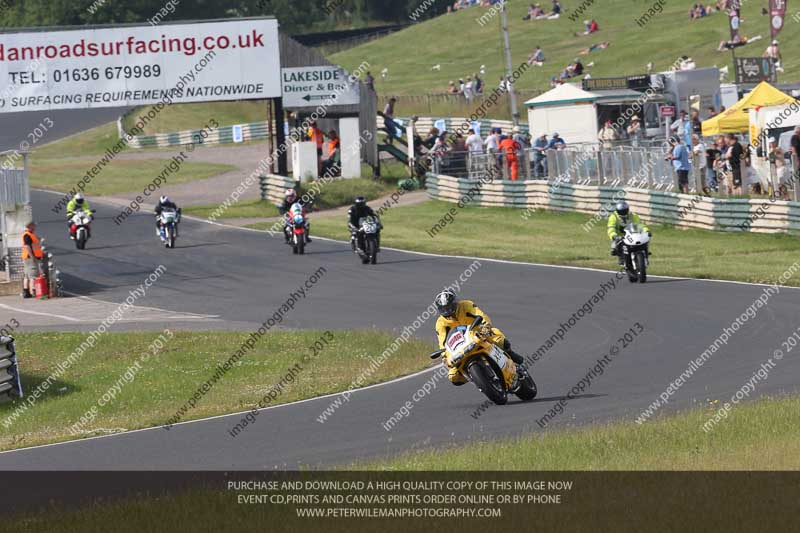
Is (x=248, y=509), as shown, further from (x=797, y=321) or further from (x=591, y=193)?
(x=591, y=193)

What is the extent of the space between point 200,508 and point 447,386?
6538mm

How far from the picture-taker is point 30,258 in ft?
90.0

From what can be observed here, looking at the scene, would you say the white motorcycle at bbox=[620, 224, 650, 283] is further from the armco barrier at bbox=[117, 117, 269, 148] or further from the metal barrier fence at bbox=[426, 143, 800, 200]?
the armco barrier at bbox=[117, 117, 269, 148]

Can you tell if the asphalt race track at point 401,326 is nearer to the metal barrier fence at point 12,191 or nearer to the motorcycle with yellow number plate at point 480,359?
the motorcycle with yellow number plate at point 480,359

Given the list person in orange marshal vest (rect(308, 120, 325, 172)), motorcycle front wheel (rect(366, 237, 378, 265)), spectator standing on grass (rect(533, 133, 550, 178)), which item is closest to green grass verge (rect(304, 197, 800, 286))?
spectator standing on grass (rect(533, 133, 550, 178))

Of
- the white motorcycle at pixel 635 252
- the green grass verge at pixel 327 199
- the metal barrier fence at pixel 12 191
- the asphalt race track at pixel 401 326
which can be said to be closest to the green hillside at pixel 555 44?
the green grass verge at pixel 327 199

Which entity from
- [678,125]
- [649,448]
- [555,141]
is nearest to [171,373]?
[649,448]

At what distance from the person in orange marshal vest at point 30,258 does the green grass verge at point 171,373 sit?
550 centimetres

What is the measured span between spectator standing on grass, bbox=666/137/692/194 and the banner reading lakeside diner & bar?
14.1m

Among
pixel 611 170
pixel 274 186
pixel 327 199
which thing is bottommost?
pixel 327 199

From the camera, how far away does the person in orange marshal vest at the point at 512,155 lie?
38031mm

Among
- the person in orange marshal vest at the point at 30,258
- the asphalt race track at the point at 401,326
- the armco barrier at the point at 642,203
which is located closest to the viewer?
the asphalt race track at the point at 401,326

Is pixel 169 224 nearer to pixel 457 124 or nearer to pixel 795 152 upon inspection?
pixel 795 152

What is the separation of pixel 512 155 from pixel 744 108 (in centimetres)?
847
